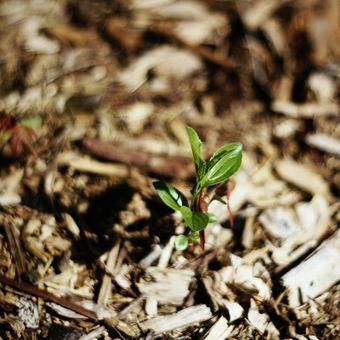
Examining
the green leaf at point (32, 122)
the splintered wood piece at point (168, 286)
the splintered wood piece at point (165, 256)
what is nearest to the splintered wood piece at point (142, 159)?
the green leaf at point (32, 122)

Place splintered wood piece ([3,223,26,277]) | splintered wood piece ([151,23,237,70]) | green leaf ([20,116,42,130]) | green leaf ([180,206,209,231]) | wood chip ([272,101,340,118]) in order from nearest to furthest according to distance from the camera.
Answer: green leaf ([180,206,209,231]) < splintered wood piece ([3,223,26,277]) < green leaf ([20,116,42,130]) < wood chip ([272,101,340,118]) < splintered wood piece ([151,23,237,70])

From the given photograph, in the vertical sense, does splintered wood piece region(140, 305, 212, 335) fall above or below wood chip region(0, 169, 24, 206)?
below

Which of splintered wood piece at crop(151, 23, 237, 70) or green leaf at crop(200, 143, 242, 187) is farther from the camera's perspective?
splintered wood piece at crop(151, 23, 237, 70)

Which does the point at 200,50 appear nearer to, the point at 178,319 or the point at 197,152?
the point at 197,152

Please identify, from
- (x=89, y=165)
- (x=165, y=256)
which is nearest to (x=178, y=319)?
(x=165, y=256)

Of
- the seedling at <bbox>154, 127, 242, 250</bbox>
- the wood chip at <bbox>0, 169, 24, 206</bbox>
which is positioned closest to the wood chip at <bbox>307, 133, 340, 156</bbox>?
the seedling at <bbox>154, 127, 242, 250</bbox>

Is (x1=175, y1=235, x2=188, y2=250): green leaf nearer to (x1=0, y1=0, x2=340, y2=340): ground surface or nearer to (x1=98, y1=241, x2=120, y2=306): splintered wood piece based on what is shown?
(x1=0, y1=0, x2=340, y2=340): ground surface

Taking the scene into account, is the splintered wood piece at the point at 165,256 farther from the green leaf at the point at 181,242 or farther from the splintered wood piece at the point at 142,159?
the splintered wood piece at the point at 142,159
